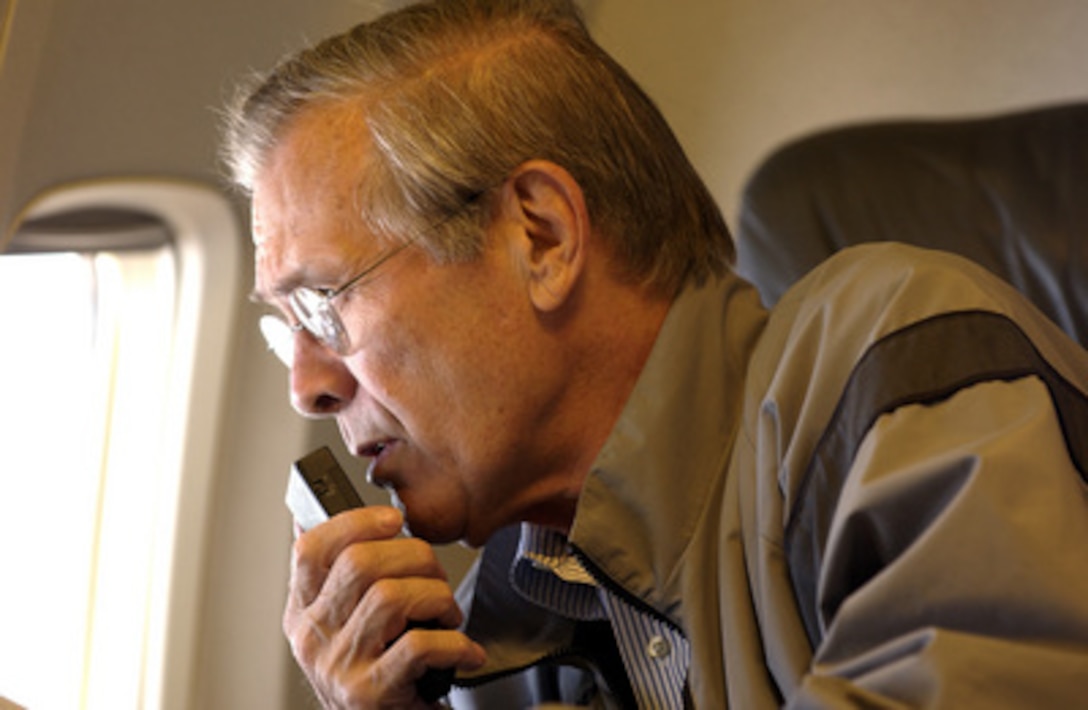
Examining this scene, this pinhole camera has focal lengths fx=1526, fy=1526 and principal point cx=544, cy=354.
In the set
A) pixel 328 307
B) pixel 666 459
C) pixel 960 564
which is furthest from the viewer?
pixel 328 307

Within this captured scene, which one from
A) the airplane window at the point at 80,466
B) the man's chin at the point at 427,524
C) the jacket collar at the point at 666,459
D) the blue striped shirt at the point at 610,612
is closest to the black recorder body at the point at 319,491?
the man's chin at the point at 427,524

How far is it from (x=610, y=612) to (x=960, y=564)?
0.47 metres

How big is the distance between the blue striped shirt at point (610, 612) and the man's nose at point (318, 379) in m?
0.22

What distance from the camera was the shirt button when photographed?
48.6 inches

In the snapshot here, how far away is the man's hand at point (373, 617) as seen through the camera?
1.25 meters

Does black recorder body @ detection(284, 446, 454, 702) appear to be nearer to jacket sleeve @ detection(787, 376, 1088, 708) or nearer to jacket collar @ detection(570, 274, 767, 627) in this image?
jacket collar @ detection(570, 274, 767, 627)

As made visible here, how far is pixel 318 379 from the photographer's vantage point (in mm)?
1337

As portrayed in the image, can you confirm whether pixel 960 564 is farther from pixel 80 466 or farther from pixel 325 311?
pixel 80 466

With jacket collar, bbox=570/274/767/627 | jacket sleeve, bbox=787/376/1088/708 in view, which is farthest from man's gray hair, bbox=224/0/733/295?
jacket sleeve, bbox=787/376/1088/708

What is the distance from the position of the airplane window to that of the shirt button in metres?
0.88

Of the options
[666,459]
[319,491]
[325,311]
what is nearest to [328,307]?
[325,311]

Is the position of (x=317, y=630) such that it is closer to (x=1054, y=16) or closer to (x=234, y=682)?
(x=234, y=682)

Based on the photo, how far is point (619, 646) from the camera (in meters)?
1.31

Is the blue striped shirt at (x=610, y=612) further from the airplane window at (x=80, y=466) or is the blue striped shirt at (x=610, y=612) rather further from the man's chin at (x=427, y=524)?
the airplane window at (x=80, y=466)
